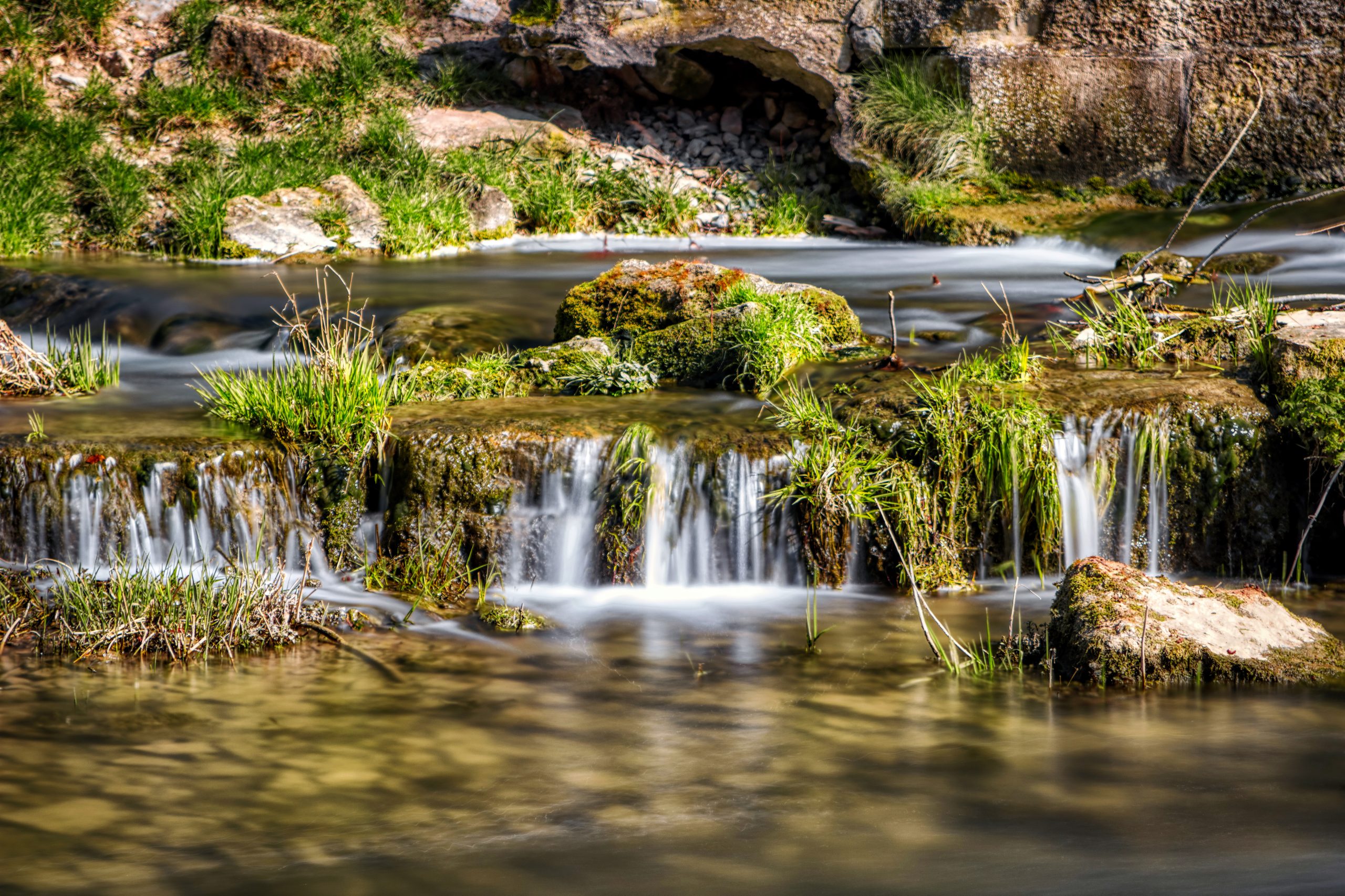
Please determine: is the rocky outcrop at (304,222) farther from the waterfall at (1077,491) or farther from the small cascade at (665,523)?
the waterfall at (1077,491)

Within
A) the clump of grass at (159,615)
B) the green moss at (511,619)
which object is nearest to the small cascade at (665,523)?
the green moss at (511,619)

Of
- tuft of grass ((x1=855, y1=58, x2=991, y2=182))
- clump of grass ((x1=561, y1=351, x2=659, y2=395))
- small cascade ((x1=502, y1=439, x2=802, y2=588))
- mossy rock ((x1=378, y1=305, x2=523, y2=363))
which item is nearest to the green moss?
small cascade ((x1=502, y1=439, x2=802, y2=588))

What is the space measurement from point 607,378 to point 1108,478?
2.52 meters

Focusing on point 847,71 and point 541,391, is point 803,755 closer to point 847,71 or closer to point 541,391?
point 541,391

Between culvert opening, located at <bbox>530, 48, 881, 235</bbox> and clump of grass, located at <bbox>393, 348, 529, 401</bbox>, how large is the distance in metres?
7.63

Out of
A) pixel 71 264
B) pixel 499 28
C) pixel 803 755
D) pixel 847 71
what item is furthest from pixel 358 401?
pixel 499 28

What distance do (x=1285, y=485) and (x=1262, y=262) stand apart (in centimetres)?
449

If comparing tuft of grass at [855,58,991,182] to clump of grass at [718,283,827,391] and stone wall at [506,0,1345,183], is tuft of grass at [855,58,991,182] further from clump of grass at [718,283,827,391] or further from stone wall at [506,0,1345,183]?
clump of grass at [718,283,827,391]

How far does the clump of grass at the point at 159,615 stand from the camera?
4.57 metres

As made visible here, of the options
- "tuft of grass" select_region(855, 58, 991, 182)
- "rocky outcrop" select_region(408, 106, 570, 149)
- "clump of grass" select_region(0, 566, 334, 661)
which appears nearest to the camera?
"clump of grass" select_region(0, 566, 334, 661)

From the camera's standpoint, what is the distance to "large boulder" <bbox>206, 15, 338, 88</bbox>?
15094 mm

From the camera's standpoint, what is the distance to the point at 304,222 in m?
11.9

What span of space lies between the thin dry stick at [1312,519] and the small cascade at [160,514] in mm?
4182

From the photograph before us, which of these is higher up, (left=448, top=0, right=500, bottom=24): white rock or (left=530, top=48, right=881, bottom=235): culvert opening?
(left=448, top=0, right=500, bottom=24): white rock
